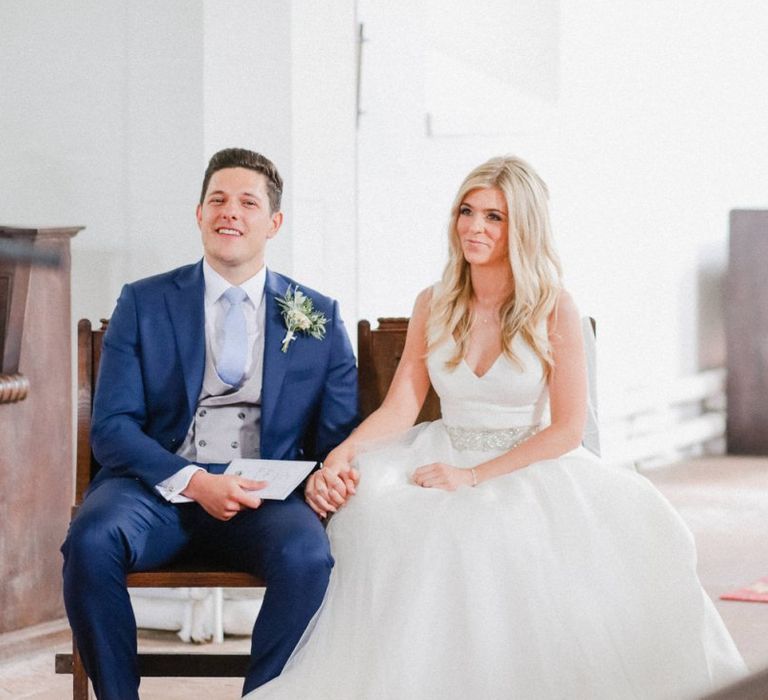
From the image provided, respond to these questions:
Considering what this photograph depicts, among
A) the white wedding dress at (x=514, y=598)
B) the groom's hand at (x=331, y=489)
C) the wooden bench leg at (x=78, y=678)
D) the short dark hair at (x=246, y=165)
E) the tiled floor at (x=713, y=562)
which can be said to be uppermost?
the short dark hair at (x=246, y=165)

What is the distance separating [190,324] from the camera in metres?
→ 2.78

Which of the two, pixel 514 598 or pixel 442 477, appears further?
pixel 442 477

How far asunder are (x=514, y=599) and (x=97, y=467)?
3.85ft

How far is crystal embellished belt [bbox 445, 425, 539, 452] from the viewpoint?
9.18ft

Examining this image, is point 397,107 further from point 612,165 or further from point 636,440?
point 636,440

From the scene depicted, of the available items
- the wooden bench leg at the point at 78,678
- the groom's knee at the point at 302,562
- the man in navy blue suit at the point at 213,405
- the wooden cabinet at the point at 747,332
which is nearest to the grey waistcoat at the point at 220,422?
the man in navy blue suit at the point at 213,405

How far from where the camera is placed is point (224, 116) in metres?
3.86

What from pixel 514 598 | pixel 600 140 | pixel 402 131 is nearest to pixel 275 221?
Answer: pixel 514 598

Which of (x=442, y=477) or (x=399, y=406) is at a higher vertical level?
(x=399, y=406)

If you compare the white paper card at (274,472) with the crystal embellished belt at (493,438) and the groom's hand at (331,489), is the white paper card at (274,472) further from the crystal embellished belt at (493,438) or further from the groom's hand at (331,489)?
the crystal embellished belt at (493,438)

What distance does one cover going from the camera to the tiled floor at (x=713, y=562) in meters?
3.40

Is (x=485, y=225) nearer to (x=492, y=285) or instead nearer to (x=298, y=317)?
(x=492, y=285)

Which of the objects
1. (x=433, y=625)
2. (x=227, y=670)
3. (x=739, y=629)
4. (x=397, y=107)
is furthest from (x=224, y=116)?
(x=397, y=107)

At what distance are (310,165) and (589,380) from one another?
4.48 ft
